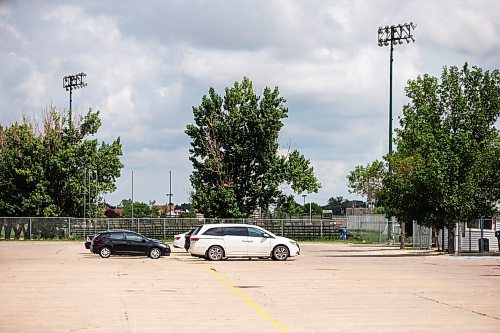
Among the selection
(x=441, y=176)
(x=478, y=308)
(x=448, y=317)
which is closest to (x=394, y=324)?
(x=448, y=317)

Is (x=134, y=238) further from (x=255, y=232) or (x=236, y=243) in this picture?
(x=255, y=232)

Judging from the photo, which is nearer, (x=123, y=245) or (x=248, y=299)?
(x=248, y=299)

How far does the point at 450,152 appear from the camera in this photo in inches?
Result: 1695

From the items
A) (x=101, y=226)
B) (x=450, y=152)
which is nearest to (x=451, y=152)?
(x=450, y=152)

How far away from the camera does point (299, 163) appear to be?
258ft

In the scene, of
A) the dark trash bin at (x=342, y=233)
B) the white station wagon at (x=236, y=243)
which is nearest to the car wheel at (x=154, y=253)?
the white station wagon at (x=236, y=243)

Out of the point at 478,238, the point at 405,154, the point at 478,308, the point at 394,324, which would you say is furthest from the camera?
the point at 405,154

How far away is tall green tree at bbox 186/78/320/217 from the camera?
7612 cm

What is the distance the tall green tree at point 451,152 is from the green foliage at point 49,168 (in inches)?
1596

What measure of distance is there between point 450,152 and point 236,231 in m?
12.8

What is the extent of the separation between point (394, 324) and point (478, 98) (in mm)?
31704

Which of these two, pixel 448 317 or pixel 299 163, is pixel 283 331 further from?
pixel 299 163

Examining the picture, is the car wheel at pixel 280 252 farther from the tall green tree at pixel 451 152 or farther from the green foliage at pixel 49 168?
the green foliage at pixel 49 168

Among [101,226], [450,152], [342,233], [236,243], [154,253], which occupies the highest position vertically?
[450,152]
